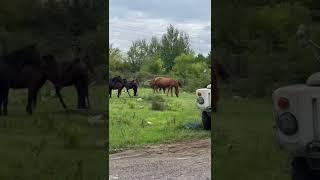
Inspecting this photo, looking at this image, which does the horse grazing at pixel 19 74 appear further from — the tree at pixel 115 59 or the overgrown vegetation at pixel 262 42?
the tree at pixel 115 59

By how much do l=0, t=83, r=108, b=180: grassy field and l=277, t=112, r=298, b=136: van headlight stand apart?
1717 millimetres

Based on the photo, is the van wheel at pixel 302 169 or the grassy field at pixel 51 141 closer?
the van wheel at pixel 302 169

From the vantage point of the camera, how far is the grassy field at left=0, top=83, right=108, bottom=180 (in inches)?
146

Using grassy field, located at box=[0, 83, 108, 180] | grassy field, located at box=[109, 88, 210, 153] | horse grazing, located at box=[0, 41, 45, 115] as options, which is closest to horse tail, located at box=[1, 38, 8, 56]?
horse grazing, located at box=[0, 41, 45, 115]

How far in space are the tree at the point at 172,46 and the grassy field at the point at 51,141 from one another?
3.48 meters

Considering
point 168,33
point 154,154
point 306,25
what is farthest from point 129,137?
point 306,25

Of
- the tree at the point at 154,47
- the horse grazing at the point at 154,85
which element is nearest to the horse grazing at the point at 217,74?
the tree at the point at 154,47

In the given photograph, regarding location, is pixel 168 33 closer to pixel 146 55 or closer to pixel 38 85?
pixel 146 55

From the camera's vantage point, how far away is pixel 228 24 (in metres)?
4.30

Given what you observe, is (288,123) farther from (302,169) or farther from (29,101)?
(29,101)

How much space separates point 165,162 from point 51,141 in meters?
1.72

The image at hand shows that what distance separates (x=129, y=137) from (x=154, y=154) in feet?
3.36

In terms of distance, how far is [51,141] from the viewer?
3.93 m

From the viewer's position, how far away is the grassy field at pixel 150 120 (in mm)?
6840
